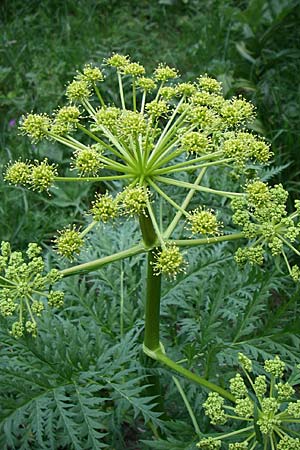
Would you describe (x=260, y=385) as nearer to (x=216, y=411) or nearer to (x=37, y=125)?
(x=216, y=411)

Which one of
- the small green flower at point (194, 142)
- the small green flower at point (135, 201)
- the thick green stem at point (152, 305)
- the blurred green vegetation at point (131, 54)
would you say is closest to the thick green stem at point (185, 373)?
the thick green stem at point (152, 305)

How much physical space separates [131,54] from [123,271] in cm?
337

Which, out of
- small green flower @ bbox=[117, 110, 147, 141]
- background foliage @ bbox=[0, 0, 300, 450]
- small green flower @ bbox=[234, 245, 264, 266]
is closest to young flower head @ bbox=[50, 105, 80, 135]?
small green flower @ bbox=[117, 110, 147, 141]

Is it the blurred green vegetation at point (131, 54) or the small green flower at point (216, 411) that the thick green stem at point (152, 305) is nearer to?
the small green flower at point (216, 411)

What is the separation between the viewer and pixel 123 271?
3373 millimetres

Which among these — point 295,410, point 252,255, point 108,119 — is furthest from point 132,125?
point 295,410

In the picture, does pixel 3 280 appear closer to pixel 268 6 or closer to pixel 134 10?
pixel 268 6

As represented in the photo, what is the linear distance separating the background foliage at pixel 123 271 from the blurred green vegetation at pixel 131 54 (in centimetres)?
1

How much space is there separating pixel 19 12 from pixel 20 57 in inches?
35.7

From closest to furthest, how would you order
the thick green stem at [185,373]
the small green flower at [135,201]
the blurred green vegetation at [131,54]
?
the small green flower at [135,201], the thick green stem at [185,373], the blurred green vegetation at [131,54]

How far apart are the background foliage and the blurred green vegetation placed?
0.01m

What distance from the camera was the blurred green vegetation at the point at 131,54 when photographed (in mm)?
4945

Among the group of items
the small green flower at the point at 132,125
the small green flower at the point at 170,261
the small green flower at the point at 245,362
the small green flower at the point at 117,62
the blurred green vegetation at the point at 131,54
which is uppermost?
the blurred green vegetation at the point at 131,54

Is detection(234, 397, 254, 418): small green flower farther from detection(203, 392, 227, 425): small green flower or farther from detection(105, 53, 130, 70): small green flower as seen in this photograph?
detection(105, 53, 130, 70): small green flower
